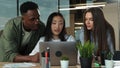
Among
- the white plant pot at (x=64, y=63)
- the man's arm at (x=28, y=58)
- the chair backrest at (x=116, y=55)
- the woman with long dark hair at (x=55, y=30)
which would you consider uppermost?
the woman with long dark hair at (x=55, y=30)

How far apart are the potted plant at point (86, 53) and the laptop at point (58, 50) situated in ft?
0.91

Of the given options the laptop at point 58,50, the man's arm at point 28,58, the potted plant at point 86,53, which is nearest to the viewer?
the potted plant at point 86,53

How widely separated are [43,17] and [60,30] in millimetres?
4995

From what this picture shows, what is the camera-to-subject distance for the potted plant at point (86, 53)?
8.03ft

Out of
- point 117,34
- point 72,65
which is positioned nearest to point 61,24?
point 72,65

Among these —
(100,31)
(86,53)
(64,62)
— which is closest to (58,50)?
(64,62)

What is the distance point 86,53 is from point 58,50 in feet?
1.18

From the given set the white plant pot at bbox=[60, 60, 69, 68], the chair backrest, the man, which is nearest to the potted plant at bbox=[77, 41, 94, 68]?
the white plant pot at bbox=[60, 60, 69, 68]

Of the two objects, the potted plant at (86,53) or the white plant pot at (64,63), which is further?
the white plant pot at (64,63)

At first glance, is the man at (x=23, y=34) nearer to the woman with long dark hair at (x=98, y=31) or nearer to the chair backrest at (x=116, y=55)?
the woman with long dark hair at (x=98, y=31)

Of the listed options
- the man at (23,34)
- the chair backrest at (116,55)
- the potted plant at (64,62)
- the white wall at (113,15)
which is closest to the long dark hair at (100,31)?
the man at (23,34)

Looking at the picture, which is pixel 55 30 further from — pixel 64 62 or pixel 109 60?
pixel 109 60

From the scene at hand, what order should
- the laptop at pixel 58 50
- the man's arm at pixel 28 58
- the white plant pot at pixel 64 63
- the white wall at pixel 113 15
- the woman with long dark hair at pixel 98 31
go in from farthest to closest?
the white wall at pixel 113 15 < the woman with long dark hair at pixel 98 31 < the man's arm at pixel 28 58 < the laptop at pixel 58 50 < the white plant pot at pixel 64 63

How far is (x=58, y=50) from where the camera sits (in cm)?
273
